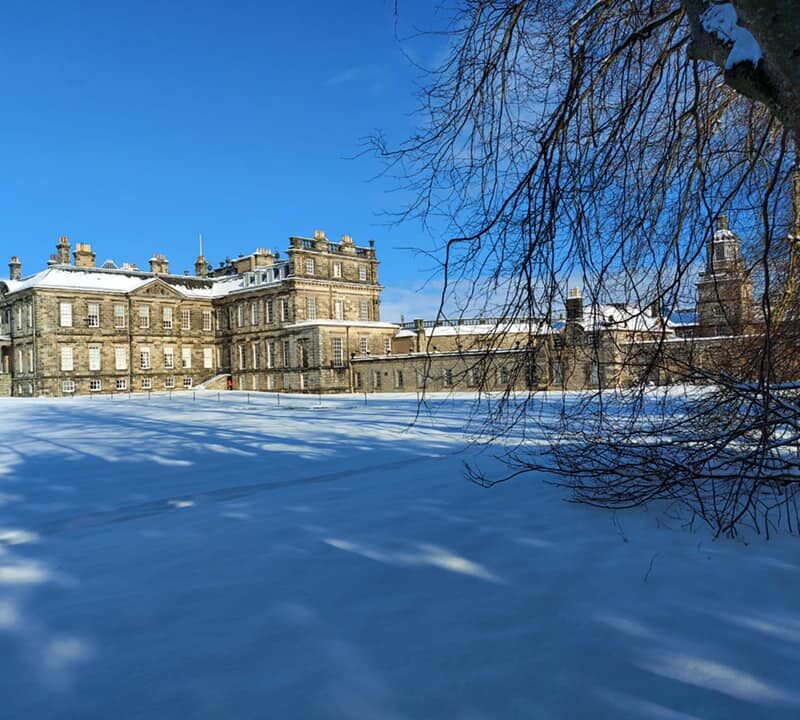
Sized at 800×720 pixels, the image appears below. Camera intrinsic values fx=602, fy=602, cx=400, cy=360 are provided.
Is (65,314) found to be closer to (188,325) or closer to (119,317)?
(119,317)

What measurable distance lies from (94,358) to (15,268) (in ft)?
43.0

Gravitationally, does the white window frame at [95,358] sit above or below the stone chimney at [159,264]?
below

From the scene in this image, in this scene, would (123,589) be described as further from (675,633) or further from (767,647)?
(767,647)

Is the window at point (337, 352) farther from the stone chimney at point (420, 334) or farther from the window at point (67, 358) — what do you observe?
the window at point (67, 358)

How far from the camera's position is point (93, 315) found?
4609 cm

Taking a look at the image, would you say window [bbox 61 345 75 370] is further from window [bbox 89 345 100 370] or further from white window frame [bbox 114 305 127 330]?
white window frame [bbox 114 305 127 330]

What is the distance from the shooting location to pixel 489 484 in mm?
6141

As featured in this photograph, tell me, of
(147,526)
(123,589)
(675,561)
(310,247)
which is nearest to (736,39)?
(675,561)

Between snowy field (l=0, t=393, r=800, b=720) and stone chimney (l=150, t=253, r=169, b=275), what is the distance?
5136 cm

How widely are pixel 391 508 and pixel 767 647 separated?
316 cm

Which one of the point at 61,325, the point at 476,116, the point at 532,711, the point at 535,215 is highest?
the point at 61,325

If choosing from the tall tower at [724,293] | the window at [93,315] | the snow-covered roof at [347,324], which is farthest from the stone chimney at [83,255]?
the tall tower at [724,293]

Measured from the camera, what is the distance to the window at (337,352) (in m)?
43.9

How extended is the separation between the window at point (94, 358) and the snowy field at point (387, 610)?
44.6m
